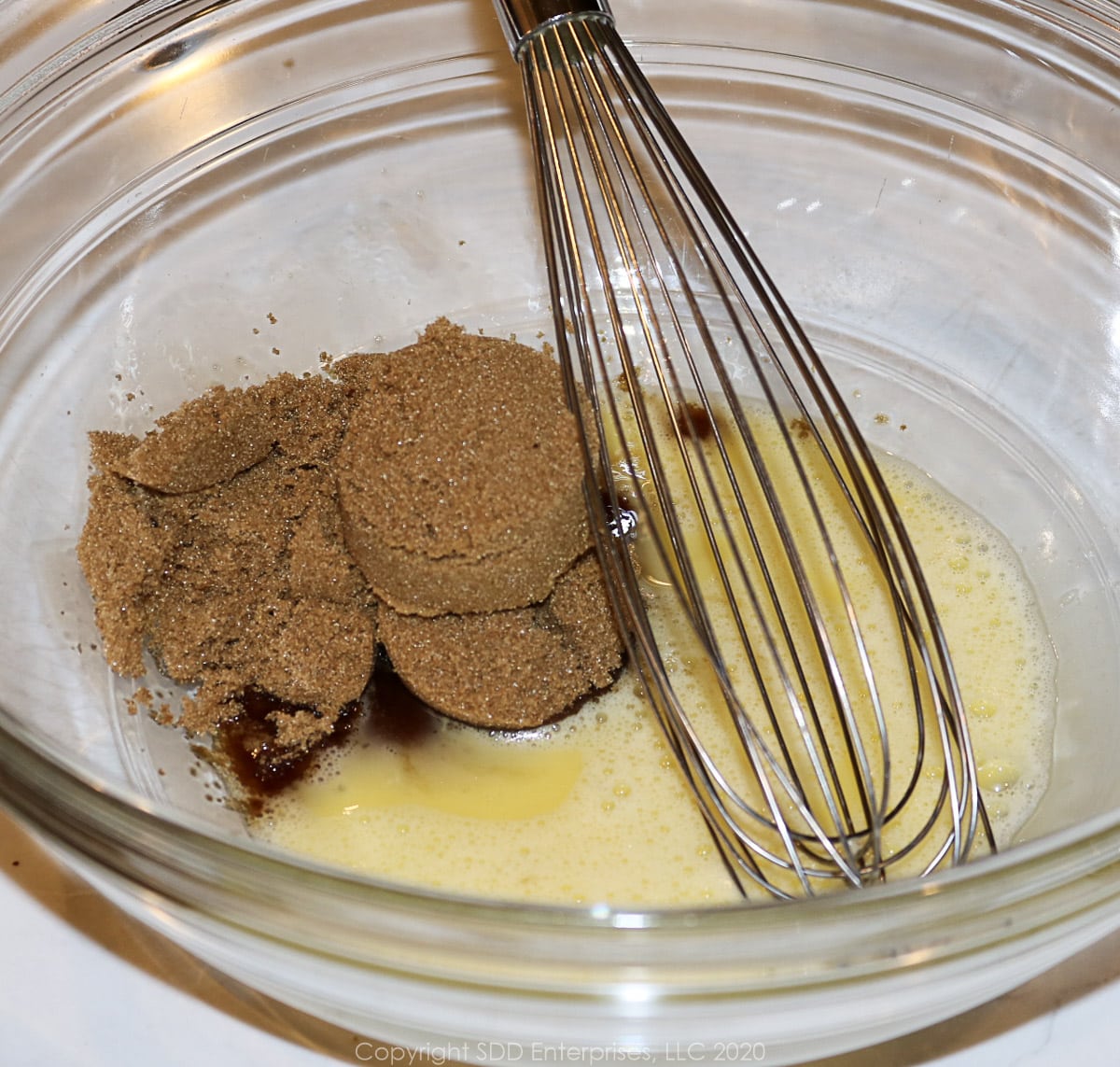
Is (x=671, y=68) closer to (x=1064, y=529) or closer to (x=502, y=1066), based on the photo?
(x=1064, y=529)

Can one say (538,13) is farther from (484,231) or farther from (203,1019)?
(203,1019)

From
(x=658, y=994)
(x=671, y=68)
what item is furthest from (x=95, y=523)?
(x=671, y=68)

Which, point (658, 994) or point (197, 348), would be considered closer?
point (658, 994)

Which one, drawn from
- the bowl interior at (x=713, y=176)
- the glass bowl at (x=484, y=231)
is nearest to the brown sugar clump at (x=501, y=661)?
the glass bowl at (x=484, y=231)

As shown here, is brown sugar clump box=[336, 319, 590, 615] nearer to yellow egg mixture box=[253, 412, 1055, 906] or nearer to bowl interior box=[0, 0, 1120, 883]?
yellow egg mixture box=[253, 412, 1055, 906]

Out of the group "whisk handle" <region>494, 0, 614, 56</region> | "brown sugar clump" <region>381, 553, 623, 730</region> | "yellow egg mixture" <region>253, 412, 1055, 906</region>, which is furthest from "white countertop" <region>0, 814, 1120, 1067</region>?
"whisk handle" <region>494, 0, 614, 56</region>

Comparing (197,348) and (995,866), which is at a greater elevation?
(197,348)
